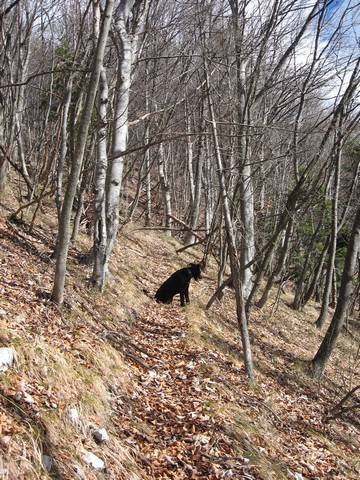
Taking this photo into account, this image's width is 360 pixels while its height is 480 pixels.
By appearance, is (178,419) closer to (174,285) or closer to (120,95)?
(174,285)

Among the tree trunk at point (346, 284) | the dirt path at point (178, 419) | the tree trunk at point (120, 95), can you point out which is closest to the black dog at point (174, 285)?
the tree trunk at point (120, 95)

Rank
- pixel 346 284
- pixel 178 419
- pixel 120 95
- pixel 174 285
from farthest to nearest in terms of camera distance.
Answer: pixel 174 285
pixel 346 284
pixel 120 95
pixel 178 419

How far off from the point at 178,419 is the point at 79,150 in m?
3.49

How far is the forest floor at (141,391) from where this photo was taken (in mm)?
3637

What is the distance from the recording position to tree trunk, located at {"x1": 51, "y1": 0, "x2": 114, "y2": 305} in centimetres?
498

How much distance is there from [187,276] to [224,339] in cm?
161

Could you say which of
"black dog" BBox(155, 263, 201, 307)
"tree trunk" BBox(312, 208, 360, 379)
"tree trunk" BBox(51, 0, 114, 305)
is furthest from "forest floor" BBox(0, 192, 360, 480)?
"tree trunk" BBox(312, 208, 360, 379)

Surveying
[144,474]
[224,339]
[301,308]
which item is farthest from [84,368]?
[301,308]

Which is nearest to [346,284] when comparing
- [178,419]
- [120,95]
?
[178,419]

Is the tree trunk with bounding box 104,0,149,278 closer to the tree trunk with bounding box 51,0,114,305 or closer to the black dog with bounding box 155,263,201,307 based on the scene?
the black dog with bounding box 155,263,201,307

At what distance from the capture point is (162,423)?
484cm

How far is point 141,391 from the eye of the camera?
533cm

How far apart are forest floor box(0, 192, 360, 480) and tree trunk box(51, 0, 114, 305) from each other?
1.60ft

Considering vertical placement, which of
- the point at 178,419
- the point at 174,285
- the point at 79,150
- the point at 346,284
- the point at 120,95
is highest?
the point at 120,95
